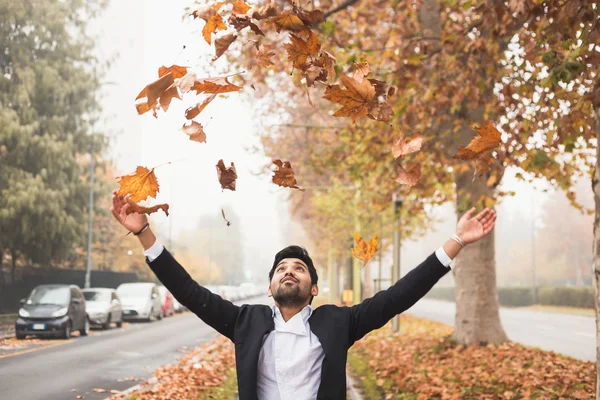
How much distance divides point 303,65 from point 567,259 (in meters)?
80.7

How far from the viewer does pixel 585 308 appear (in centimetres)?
4372

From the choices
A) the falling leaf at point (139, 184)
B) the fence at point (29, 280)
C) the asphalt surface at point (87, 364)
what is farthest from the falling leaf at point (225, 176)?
the fence at point (29, 280)

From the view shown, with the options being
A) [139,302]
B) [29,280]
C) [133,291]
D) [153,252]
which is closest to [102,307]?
[139,302]

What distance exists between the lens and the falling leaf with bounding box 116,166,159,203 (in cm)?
361

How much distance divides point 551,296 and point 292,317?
49.9 metres

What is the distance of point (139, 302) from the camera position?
32.2m

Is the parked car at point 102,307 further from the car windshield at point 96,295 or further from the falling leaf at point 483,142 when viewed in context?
the falling leaf at point 483,142

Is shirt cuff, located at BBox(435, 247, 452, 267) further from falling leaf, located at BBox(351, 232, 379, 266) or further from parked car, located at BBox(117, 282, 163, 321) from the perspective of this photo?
parked car, located at BBox(117, 282, 163, 321)

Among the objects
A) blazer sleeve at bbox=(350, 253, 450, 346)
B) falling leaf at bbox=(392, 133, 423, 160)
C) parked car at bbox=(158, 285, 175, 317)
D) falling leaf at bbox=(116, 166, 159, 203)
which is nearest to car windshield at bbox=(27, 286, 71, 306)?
parked car at bbox=(158, 285, 175, 317)

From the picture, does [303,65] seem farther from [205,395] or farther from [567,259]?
[567,259]

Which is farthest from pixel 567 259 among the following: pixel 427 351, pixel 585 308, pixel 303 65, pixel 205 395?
pixel 303 65

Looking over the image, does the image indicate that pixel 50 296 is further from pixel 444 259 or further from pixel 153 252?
pixel 444 259

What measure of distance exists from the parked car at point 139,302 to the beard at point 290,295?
29099 millimetres

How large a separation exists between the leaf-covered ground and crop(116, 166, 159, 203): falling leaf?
247 inches
